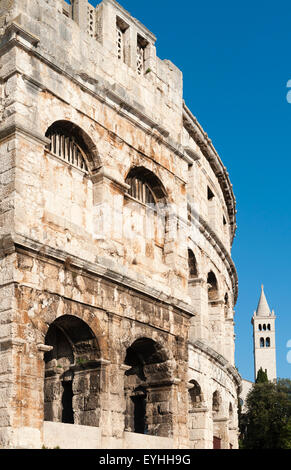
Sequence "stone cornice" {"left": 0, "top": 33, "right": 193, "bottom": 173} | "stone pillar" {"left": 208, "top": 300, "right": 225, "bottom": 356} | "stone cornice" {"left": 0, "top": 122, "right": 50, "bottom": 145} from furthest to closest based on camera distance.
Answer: "stone pillar" {"left": 208, "top": 300, "right": 225, "bottom": 356} → "stone cornice" {"left": 0, "top": 33, "right": 193, "bottom": 173} → "stone cornice" {"left": 0, "top": 122, "right": 50, "bottom": 145}

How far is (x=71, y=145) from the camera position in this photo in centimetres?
1645

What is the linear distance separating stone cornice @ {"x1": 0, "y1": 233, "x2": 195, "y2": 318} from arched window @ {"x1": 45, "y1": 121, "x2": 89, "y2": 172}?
7.75 feet

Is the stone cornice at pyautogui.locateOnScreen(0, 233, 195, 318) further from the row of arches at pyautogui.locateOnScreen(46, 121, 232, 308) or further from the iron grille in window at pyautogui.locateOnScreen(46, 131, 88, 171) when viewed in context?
the iron grille in window at pyautogui.locateOnScreen(46, 131, 88, 171)

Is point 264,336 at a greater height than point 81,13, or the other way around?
point 264,336

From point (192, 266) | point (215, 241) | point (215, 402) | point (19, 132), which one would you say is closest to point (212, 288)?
point (215, 241)

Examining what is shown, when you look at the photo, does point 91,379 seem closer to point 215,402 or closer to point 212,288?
point 215,402

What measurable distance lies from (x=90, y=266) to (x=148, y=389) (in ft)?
13.5

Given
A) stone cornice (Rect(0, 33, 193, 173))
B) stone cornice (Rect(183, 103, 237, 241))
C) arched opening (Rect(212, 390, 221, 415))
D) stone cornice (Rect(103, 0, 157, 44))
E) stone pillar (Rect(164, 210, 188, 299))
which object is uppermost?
stone cornice (Rect(103, 0, 157, 44))

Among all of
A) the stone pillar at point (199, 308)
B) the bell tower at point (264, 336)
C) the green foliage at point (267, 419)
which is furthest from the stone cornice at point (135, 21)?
the bell tower at point (264, 336)

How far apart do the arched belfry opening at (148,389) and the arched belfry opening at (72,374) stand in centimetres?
182

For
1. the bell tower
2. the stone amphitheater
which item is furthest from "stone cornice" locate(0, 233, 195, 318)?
the bell tower

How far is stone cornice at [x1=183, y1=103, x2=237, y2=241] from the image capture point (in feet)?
73.5
